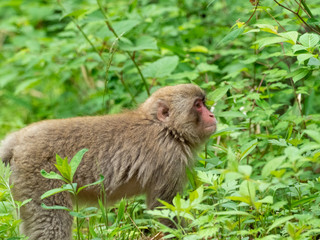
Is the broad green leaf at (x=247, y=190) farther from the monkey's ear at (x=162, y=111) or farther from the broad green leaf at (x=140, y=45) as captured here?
the broad green leaf at (x=140, y=45)

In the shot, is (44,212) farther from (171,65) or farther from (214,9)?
(214,9)

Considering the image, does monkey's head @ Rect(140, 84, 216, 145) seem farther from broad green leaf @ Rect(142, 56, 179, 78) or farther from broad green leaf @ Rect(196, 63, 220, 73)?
broad green leaf @ Rect(196, 63, 220, 73)

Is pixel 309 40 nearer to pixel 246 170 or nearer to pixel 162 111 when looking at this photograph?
pixel 246 170

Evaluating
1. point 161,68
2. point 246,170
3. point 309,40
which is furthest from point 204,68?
point 246,170

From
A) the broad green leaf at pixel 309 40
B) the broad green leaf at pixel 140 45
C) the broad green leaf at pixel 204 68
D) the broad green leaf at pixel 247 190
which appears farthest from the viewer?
the broad green leaf at pixel 204 68

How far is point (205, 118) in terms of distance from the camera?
5203 mm

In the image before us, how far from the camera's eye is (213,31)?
8727 mm

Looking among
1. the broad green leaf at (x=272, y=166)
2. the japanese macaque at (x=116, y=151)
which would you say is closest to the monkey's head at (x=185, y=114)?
the japanese macaque at (x=116, y=151)

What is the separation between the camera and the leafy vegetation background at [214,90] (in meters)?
3.77

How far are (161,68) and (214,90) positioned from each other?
1264mm

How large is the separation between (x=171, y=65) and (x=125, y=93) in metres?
1.36

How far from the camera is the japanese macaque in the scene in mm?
4637

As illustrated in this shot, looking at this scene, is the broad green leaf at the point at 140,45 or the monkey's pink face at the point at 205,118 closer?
the monkey's pink face at the point at 205,118

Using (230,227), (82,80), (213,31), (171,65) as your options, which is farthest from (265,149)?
(82,80)
